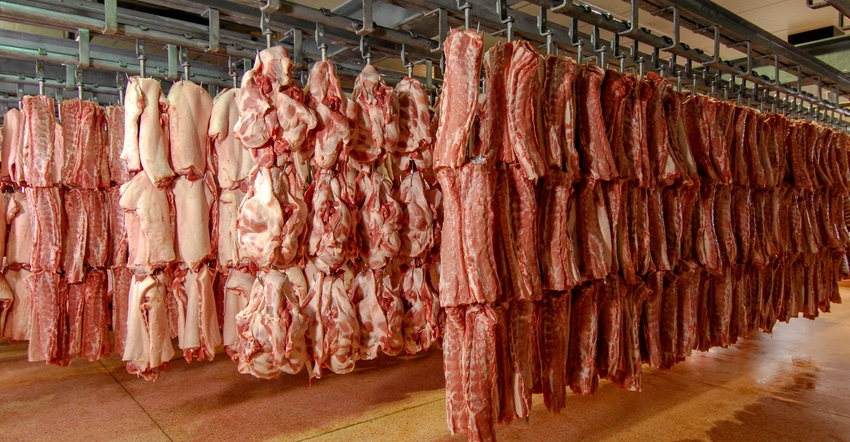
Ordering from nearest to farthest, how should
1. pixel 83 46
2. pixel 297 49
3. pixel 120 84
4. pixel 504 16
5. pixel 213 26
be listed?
pixel 504 16 < pixel 213 26 < pixel 297 49 < pixel 83 46 < pixel 120 84

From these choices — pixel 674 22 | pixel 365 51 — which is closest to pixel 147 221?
pixel 365 51

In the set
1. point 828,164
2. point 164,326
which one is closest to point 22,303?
point 164,326

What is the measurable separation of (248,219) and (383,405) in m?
2.01

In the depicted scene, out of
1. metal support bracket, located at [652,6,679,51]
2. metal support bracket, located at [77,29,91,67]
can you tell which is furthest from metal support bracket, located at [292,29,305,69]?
metal support bracket, located at [652,6,679,51]

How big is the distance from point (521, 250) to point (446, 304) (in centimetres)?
35

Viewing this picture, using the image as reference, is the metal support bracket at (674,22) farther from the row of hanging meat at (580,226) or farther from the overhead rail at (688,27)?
the row of hanging meat at (580,226)

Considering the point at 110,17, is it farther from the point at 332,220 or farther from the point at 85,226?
the point at 85,226

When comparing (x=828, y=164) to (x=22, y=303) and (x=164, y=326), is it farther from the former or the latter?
(x=22, y=303)

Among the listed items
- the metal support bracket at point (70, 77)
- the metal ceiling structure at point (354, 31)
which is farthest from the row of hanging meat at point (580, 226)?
the metal support bracket at point (70, 77)

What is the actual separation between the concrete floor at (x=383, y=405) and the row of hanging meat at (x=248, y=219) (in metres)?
0.62

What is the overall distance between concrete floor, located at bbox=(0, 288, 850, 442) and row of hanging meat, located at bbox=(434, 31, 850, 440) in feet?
2.40

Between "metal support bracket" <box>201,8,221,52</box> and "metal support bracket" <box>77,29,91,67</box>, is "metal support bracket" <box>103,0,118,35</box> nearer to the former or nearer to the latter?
"metal support bracket" <box>201,8,221,52</box>

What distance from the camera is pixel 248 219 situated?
7.52ft

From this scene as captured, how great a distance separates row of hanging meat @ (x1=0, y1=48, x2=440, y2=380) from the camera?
2350 mm
